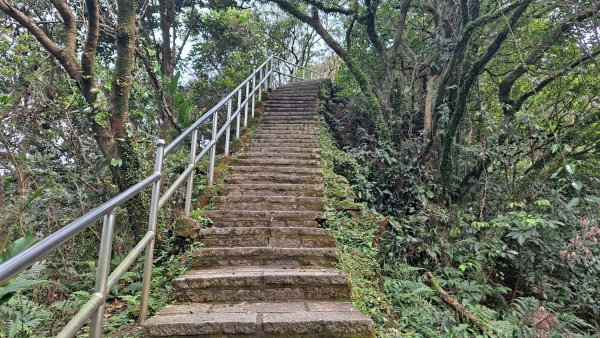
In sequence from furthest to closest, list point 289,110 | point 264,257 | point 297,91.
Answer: point 297,91 → point 289,110 → point 264,257

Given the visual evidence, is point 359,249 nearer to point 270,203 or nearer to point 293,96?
point 270,203

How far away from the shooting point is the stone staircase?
2.19 metres

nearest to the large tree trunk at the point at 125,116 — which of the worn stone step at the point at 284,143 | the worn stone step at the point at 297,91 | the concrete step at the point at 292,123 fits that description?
the worn stone step at the point at 284,143

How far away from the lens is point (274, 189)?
453 cm

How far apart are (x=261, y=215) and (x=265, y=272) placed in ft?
3.37

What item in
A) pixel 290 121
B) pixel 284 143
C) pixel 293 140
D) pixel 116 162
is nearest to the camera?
pixel 116 162

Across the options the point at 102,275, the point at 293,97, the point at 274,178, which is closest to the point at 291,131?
the point at 274,178

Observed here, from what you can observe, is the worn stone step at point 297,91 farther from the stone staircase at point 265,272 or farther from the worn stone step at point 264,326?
the worn stone step at point 264,326

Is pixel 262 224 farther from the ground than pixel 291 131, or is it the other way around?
A: pixel 291 131

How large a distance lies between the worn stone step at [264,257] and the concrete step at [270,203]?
97 centimetres

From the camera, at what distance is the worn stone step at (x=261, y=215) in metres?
3.76

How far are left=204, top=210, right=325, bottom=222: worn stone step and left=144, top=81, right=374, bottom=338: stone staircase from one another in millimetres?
11

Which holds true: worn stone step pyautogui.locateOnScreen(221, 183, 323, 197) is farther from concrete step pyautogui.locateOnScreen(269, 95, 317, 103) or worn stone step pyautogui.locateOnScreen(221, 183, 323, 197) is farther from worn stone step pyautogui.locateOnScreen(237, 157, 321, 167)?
concrete step pyautogui.locateOnScreen(269, 95, 317, 103)

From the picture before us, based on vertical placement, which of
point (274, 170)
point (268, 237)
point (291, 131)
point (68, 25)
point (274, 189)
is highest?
point (68, 25)
